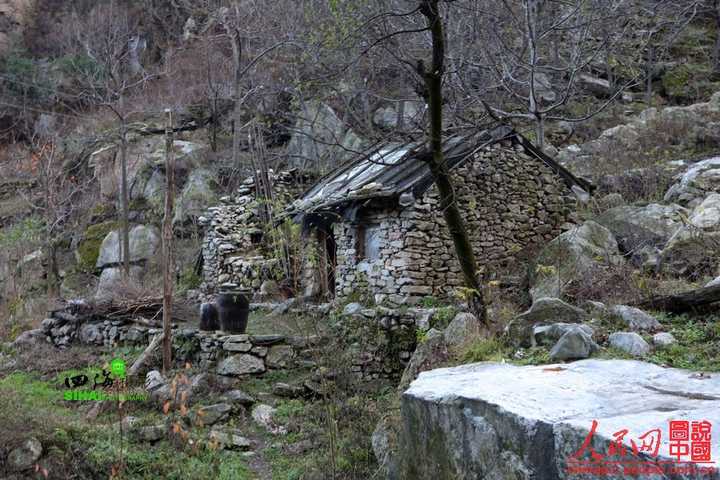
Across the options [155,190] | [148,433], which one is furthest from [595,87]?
[148,433]

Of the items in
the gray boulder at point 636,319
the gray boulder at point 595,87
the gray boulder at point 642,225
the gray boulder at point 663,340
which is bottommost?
the gray boulder at point 663,340

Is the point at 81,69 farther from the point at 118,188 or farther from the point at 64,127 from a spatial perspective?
the point at 118,188

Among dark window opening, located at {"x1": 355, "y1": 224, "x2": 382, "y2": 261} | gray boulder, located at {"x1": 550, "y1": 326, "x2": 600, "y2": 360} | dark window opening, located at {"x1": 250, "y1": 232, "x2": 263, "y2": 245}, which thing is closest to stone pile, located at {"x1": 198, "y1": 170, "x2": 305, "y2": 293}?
dark window opening, located at {"x1": 250, "y1": 232, "x2": 263, "y2": 245}

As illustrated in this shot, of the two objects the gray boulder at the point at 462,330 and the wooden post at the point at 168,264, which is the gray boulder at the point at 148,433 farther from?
the gray boulder at the point at 462,330

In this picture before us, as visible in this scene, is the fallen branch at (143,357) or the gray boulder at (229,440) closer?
the gray boulder at (229,440)

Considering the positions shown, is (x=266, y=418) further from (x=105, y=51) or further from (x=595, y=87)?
(x=105, y=51)

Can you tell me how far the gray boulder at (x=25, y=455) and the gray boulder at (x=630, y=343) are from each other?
4957 mm

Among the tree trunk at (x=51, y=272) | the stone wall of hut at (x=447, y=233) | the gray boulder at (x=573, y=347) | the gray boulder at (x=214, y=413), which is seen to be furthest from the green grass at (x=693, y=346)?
the tree trunk at (x=51, y=272)

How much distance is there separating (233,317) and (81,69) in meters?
22.5

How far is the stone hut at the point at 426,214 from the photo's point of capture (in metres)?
10.4

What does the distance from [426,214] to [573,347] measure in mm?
6597

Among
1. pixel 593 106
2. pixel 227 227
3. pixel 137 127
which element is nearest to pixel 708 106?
pixel 593 106

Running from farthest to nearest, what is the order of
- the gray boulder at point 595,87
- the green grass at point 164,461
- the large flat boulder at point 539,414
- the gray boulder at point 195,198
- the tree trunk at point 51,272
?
the gray boulder at point 595,87, the gray boulder at point 195,198, the tree trunk at point 51,272, the green grass at point 164,461, the large flat boulder at point 539,414

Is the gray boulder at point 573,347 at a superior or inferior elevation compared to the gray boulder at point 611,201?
inferior
